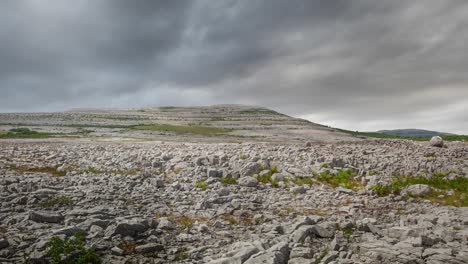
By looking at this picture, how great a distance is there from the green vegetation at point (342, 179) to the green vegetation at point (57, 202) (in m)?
14.1

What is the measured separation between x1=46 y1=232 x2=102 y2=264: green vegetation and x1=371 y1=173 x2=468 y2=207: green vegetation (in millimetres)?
14817

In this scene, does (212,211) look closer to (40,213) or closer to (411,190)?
(40,213)

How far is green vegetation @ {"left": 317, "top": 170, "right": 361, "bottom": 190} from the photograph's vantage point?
1961cm

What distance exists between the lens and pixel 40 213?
499 inches

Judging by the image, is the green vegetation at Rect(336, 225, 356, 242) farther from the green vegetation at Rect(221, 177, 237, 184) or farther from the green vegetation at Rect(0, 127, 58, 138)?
the green vegetation at Rect(0, 127, 58, 138)

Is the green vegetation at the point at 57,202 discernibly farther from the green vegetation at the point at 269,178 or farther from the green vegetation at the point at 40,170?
the green vegetation at the point at 269,178

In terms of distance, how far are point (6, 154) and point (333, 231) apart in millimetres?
28180

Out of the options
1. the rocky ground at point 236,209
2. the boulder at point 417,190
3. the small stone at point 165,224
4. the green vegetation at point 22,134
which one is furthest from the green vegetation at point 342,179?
the green vegetation at point 22,134

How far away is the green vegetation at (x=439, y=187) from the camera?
17.1 metres

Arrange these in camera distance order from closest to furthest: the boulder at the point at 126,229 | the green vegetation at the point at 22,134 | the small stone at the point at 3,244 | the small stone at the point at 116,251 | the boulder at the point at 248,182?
the small stone at the point at 3,244 < the small stone at the point at 116,251 < the boulder at the point at 126,229 < the boulder at the point at 248,182 < the green vegetation at the point at 22,134

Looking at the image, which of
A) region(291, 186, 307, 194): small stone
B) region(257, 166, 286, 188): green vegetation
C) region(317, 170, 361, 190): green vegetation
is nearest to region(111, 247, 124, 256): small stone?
region(291, 186, 307, 194): small stone

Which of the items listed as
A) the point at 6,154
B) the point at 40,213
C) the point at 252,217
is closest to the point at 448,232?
the point at 252,217

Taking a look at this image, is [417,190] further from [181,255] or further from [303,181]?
[181,255]

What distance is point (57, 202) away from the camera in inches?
583
